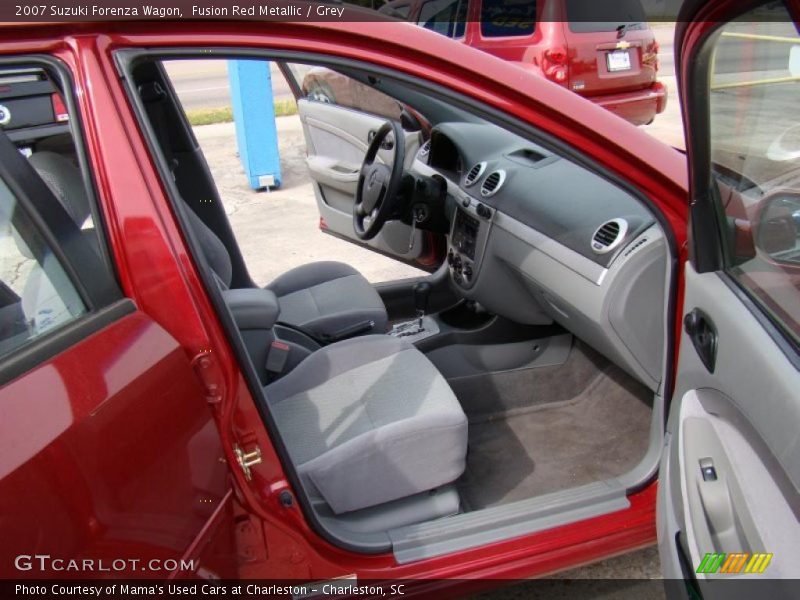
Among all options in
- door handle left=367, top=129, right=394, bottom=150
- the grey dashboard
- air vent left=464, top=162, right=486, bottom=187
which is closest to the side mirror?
the grey dashboard

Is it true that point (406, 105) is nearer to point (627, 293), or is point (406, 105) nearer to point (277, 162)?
point (627, 293)

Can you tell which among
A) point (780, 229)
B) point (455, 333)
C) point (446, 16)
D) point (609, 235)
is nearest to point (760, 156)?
point (780, 229)

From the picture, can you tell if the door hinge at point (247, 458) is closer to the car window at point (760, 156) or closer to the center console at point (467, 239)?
the car window at point (760, 156)

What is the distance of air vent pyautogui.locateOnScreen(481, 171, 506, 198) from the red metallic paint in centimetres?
86

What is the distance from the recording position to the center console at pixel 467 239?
257cm

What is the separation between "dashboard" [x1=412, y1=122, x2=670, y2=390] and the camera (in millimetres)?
1911

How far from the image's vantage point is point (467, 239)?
8.96 feet

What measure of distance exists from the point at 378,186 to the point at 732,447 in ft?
6.37

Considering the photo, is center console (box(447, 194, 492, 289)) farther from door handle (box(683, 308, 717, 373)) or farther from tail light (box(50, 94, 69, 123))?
tail light (box(50, 94, 69, 123))

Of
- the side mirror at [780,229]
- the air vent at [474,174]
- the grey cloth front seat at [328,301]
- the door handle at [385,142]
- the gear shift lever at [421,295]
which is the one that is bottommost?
the gear shift lever at [421,295]

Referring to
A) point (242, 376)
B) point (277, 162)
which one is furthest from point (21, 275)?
point (277, 162)

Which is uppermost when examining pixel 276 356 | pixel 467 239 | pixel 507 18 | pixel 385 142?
pixel 507 18

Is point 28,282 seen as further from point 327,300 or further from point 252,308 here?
point 327,300
